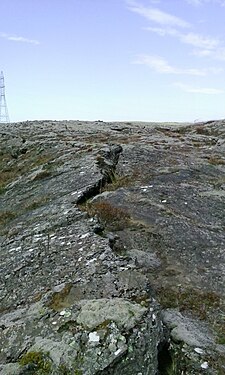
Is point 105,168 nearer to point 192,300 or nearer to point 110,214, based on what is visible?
point 110,214

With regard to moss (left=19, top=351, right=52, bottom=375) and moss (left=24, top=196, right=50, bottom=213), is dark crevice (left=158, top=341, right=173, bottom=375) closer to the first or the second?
moss (left=19, top=351, right=52, bottom=375)

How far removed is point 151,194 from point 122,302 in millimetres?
7988

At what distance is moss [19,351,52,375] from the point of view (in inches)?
281

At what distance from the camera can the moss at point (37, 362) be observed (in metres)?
7.14

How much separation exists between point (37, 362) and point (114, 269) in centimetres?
304

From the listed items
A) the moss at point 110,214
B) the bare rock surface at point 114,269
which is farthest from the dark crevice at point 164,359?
the moss at point 110,214

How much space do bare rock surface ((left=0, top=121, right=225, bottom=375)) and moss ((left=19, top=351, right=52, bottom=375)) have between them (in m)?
0.02

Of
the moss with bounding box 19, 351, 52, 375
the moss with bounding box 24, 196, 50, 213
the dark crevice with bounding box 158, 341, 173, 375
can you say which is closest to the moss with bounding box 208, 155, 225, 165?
the moss with bounding box 24, 196, 50, 213

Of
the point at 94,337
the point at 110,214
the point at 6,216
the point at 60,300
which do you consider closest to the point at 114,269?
the point at 60,300

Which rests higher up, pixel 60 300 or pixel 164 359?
pixel 60 300

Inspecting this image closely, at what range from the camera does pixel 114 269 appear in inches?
385

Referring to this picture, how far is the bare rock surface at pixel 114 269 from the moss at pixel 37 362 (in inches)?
0.7

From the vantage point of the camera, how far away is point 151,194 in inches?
631

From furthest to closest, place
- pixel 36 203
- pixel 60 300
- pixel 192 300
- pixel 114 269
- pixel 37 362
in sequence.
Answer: pixel 36 203, pixel 114 269, pixel 192 300, pixel 60 300, pixel 37 362
